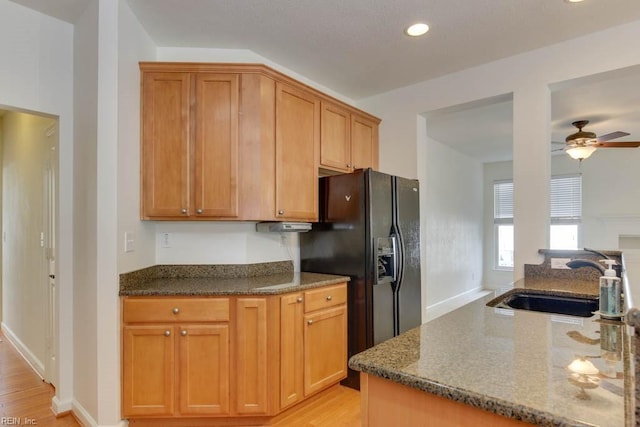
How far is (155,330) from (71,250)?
0.83 m

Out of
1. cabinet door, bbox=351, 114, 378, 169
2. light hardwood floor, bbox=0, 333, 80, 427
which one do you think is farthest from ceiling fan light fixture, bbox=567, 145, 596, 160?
light hardwood floor, bbox=0, 333, 80, 427

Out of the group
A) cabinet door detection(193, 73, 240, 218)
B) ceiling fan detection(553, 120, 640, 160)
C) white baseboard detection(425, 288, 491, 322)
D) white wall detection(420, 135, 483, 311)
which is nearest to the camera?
cabinet door detection(193, 73, 240, 218)

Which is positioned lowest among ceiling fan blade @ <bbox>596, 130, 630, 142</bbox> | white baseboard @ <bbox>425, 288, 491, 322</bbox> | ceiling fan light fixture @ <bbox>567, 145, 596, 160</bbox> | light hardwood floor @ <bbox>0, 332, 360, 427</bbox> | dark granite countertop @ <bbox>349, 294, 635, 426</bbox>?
white baseboard @ <bbox>425, 288, 491, 322</bbox>

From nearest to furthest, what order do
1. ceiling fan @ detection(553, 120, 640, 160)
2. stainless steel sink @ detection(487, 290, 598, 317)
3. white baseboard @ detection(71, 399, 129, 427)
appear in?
stainless steel sink @ detection(487, 290, 598, 317) < white baseboard @ detection(71, 399, 129, 427) < ceiling fan @ detection(553, 120, 640, 160)

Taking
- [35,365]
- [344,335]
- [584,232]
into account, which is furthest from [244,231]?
[584,232]

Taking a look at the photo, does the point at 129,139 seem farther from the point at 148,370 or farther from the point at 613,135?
the point at 613,135

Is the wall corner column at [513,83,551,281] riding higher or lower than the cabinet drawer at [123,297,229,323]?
higher

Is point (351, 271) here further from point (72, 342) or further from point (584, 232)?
point (584, 232)

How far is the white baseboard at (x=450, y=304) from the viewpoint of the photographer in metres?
5.08

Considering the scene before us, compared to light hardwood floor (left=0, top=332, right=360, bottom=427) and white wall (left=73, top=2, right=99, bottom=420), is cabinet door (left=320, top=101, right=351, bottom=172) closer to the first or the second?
white wall (left=73, top=2, right=99, bottom=420)

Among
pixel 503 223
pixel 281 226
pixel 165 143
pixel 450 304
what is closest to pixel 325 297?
pixel 281 226

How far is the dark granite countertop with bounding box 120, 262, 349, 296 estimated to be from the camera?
2.17 m

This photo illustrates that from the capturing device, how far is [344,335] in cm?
273

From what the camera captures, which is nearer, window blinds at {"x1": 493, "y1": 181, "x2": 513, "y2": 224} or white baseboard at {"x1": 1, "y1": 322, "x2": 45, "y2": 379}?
white baseboard at {"x1": 1, "y1": 322, "x2": 45, "y2": 379}
